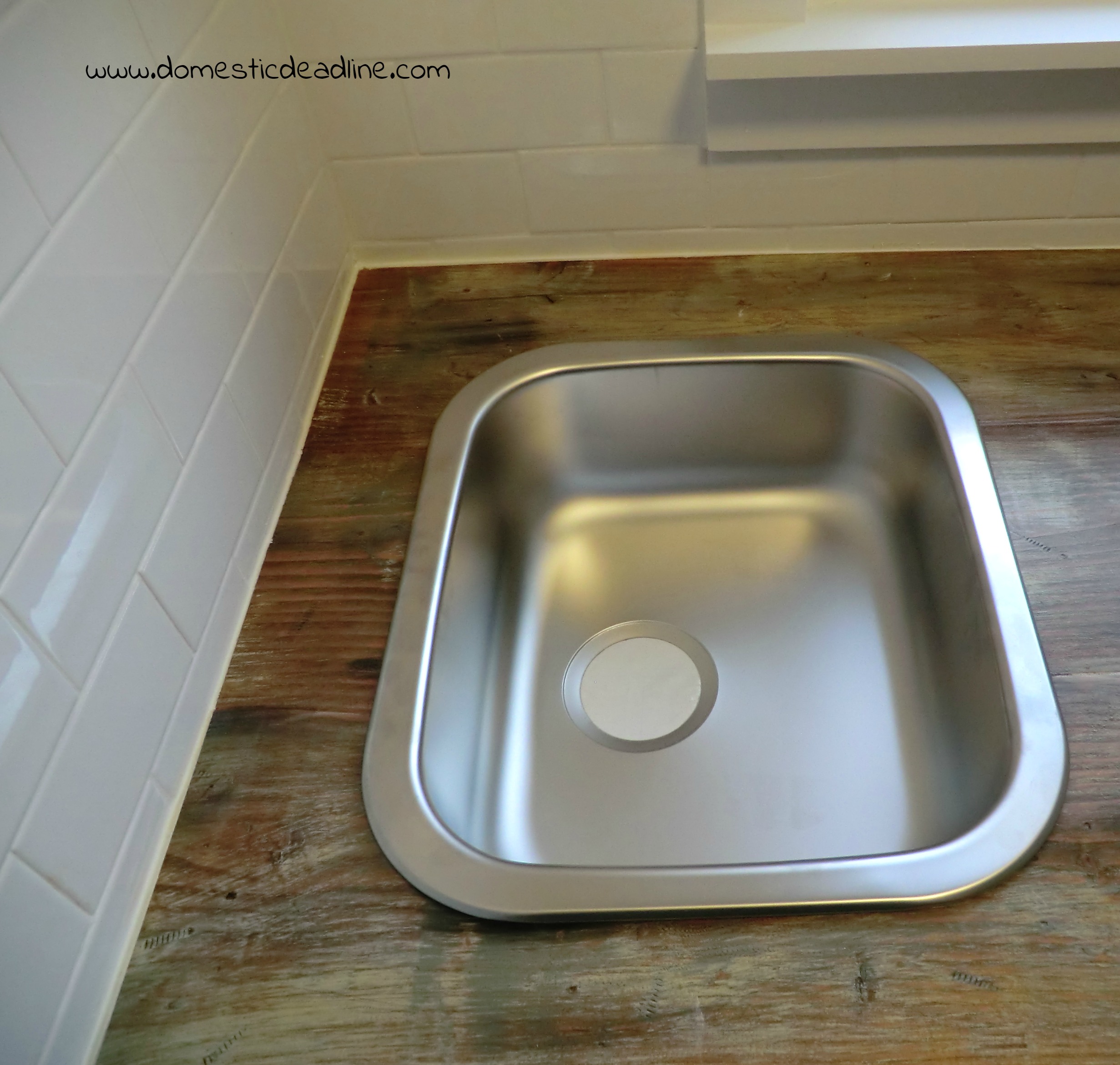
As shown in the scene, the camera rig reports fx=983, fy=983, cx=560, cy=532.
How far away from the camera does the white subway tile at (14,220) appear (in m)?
0.50

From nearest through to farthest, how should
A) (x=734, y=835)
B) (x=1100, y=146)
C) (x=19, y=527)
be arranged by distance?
(x=19, y=527), (x=734, y=835), (x=1100, y=146)

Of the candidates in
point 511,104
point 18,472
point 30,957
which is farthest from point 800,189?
point 30,957

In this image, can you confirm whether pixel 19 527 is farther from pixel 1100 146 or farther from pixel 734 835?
pixel 1100 146

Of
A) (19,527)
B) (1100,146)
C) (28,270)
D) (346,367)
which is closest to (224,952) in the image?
(19,527)

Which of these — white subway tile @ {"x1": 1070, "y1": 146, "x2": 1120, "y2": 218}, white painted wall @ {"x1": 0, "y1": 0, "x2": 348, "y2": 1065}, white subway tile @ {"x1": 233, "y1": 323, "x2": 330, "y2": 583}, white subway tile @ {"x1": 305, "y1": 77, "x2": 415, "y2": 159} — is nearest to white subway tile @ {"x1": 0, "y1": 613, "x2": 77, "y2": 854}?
white painted wall @ {"x1": 0, "y1": 0, "x2": 348, "y2": 1065}

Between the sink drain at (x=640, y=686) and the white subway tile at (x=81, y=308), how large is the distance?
442 millimetres

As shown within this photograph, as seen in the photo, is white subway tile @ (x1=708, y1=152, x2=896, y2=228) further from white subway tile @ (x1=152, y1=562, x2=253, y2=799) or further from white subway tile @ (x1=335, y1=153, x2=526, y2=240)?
white subway tile @ (x1=152, y1=562, x2=253, y2=799)

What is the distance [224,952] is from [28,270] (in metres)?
0.39

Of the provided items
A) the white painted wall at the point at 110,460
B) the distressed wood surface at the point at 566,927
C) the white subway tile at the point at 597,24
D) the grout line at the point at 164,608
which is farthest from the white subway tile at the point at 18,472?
the white subway tile at the point at 597,24

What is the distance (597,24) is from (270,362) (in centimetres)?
40

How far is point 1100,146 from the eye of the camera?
87 cm

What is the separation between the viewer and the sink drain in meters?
0.80

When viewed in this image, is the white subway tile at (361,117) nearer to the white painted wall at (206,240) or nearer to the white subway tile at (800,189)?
the white painted wall at (206,240)

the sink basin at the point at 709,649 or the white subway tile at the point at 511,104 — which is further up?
the white subway tile at the point at 511,104
